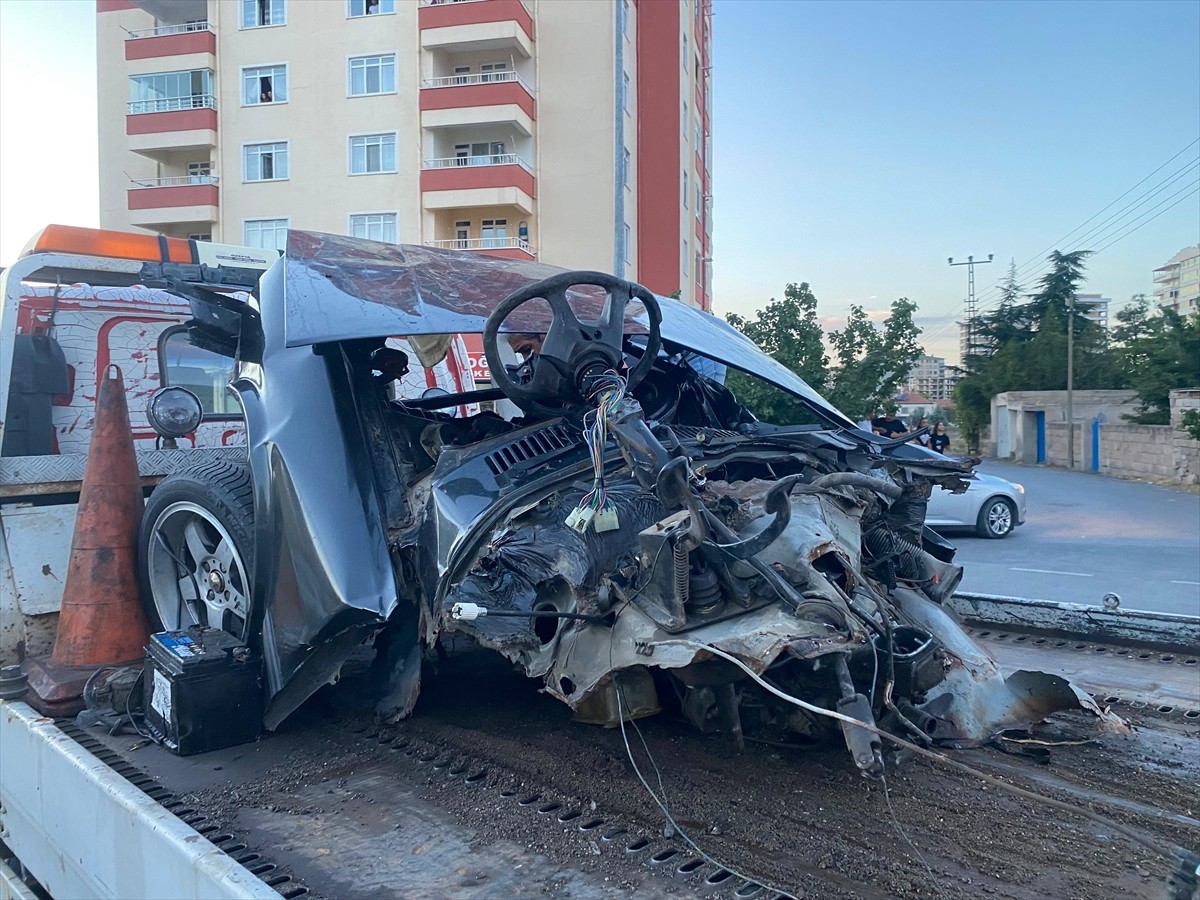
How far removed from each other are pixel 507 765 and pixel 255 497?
119cm

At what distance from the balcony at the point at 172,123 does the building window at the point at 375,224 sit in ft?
18.2

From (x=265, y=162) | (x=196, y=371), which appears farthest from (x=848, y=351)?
(x=265, y=162)

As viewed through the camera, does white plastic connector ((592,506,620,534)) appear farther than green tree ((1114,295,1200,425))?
No

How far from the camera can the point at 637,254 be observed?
30.6 metres

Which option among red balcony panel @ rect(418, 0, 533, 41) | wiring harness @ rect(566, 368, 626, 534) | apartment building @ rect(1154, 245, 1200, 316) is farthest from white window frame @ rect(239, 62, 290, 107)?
apartment building @ rect(1154, 245, 1200, 316)

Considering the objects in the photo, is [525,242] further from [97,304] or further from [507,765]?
[507,765]

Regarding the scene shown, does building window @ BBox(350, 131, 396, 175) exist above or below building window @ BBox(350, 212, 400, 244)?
above

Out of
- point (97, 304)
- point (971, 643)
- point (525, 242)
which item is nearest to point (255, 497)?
point (97, 304)

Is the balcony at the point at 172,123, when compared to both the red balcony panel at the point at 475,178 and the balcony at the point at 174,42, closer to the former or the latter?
the balcony at the point at 174,42

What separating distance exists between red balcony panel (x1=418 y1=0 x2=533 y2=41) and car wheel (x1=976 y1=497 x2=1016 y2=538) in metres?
20.9

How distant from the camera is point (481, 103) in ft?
88.0

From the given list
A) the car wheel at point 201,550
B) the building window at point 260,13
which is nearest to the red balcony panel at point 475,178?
the building window at point 260,13

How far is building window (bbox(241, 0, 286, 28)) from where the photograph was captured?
29.0m

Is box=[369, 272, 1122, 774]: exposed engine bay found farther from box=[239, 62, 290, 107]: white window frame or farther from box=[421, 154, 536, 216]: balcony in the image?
box=[239, 62, 290, 107]: white window frame
